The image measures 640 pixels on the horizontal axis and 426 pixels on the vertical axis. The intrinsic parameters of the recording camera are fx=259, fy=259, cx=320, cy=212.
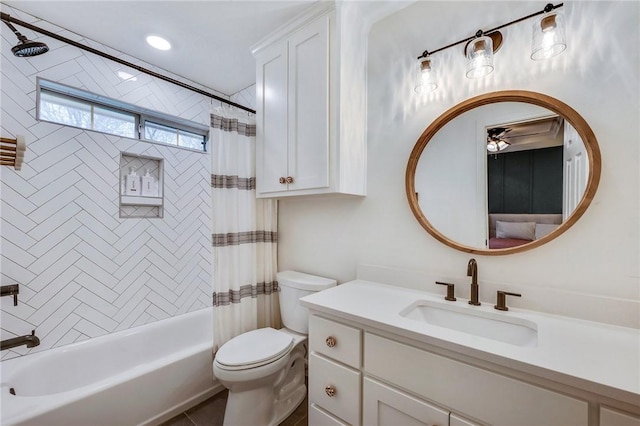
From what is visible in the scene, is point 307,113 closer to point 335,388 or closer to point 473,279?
point 473,279

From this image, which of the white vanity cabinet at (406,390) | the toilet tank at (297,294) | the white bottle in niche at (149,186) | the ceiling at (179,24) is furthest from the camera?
the white bottle in niche at (149,186)

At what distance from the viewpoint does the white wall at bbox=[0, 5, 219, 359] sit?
5.29 feet

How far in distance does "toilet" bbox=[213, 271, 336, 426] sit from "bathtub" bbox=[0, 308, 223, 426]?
0.40 m

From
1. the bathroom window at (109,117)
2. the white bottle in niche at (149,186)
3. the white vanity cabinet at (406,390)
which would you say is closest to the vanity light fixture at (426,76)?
the white vanity cabinet at (406,390)

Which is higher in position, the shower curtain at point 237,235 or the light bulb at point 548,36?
the light bulb at point 548,36

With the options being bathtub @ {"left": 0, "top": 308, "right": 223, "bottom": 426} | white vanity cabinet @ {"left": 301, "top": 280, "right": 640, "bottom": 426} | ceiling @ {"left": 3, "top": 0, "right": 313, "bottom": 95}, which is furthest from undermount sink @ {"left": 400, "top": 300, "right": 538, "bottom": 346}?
ceiling @ {"left": 3, "top": 0, "right": 313, "bottom": 95}

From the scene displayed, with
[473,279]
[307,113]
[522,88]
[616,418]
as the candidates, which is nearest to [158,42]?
[307,113]

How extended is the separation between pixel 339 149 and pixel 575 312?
4.13 ft

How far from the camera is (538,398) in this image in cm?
75

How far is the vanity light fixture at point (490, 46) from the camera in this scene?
3.44 ft

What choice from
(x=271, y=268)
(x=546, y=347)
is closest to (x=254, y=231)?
(x=271, y=268)

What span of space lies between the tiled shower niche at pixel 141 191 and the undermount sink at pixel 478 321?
84.6 inches

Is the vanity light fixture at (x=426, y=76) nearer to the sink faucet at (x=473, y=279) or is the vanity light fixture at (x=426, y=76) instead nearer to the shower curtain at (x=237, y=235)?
the sink faucet at (x=473, y=279)

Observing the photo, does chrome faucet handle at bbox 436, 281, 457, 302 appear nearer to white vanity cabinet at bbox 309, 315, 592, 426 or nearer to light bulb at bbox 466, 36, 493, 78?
white vanity cabinet at bbox 309, 315, 592, 426
